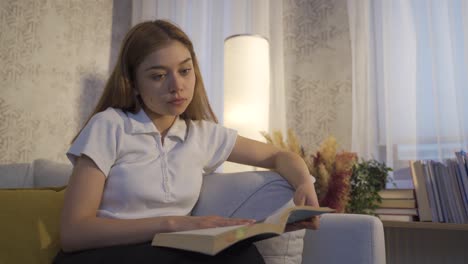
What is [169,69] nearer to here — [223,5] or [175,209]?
[175,209]

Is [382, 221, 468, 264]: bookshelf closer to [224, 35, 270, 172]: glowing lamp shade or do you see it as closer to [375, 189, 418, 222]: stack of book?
[375, 189, 418, 222]: stack of book

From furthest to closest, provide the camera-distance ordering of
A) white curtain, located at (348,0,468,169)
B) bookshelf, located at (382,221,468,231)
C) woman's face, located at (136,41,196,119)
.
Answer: white curtain, located at (348,0,468,169)
bookshelf, located at (382,221,468,231)
woman's face, located at (136,41,196,119)

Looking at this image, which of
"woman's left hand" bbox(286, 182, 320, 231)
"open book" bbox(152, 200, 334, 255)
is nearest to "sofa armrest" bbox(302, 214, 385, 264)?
"woman's left hand" bbox(286, 182, 320, 231)

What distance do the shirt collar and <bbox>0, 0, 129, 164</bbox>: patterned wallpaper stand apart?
4.43ft

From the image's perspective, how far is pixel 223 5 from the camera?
8.13ft

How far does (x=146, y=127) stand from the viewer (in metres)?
1.04

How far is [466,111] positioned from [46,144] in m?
2.06

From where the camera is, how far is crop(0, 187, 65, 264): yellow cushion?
1011 mm

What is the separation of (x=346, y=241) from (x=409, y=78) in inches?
47.9

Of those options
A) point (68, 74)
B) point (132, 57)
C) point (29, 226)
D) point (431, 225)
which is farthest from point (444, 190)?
point (68, 74)

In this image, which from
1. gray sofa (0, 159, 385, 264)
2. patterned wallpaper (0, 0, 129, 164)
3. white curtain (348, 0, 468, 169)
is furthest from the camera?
patterned wallpaper (0, 0, 129, 164)

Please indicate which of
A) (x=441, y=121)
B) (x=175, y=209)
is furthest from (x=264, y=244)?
(x=441, y=121)

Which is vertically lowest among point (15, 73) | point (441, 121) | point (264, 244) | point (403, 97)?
point (264, 244)

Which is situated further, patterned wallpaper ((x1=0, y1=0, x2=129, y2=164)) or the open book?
patterned wallpaper ((x1=0, y1=0, x2=129, y2=164))
